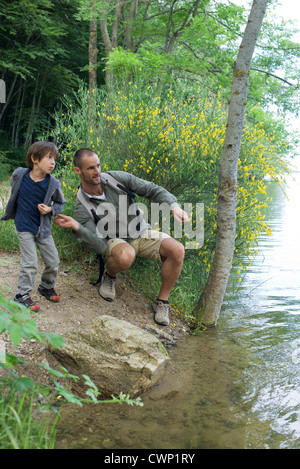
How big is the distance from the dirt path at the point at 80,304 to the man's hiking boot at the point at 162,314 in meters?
0.05

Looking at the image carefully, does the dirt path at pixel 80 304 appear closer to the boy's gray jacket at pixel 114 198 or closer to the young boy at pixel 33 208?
the young boy at pixel 33 208

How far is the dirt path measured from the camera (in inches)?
164

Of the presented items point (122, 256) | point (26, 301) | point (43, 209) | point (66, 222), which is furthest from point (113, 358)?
point (43, 209)

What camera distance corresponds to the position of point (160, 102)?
249 inches

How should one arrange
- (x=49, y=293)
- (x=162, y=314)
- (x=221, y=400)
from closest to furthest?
(x=221, y=400), (x=49, y=293), (x=162, y=314)

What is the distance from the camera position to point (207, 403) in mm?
3348

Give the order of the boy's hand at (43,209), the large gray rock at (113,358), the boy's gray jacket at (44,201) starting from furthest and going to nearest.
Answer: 1. the boy's gray jacket at (44,201)
2. the boy's hand at (43,209)
3. the large gray rock at (113,358)

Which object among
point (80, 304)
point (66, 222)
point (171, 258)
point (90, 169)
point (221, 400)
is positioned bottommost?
point (221, 400)

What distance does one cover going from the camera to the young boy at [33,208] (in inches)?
161

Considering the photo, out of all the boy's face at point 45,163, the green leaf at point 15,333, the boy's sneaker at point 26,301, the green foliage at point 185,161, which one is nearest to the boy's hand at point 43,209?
the boy's face at point 45,163

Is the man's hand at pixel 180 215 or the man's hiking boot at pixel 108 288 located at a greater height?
the man's hand at pixel 180 215

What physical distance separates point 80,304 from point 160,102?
3.11 metres

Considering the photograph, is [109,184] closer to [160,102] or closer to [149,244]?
[149,244]
